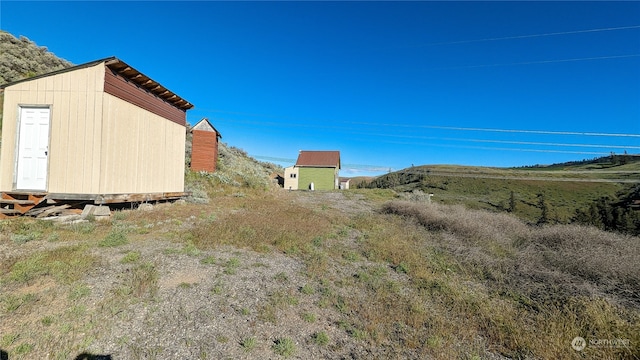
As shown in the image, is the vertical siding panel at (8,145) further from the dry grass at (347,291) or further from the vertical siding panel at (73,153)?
the dry grass at (347,291)

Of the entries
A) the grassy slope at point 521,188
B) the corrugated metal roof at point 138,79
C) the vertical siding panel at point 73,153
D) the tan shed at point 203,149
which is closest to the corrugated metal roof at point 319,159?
the grassy slope at point 521,188

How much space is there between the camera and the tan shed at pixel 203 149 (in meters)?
21.8

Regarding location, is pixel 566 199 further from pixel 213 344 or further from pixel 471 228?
pixel 213 344

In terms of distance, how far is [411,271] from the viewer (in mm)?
6469

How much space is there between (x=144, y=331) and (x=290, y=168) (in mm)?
39075

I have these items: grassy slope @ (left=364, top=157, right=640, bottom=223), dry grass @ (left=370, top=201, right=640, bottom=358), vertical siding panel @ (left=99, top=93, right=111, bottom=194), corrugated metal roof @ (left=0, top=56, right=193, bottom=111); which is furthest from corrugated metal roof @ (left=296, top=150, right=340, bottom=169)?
vertical siding panel @ (left=99, top=93, right=111, bottom=194)

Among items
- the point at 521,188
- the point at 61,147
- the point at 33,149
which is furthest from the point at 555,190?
the point at 33,149

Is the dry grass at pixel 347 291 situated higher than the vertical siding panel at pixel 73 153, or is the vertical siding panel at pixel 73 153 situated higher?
the vertical siding panel at pixel 73 153

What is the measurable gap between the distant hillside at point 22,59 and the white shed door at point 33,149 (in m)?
11.5

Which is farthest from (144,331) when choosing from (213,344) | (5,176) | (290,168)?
(290,168)

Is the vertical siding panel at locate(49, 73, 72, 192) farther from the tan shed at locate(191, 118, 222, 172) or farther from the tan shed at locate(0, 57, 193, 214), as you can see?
the tan shed at locate(191, 118, 222, 172)

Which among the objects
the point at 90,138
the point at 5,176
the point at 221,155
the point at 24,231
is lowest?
the point at 24,231

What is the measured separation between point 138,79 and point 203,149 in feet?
40.4

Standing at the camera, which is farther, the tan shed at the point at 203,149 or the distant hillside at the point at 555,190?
the tan shed at the point at 203,149
